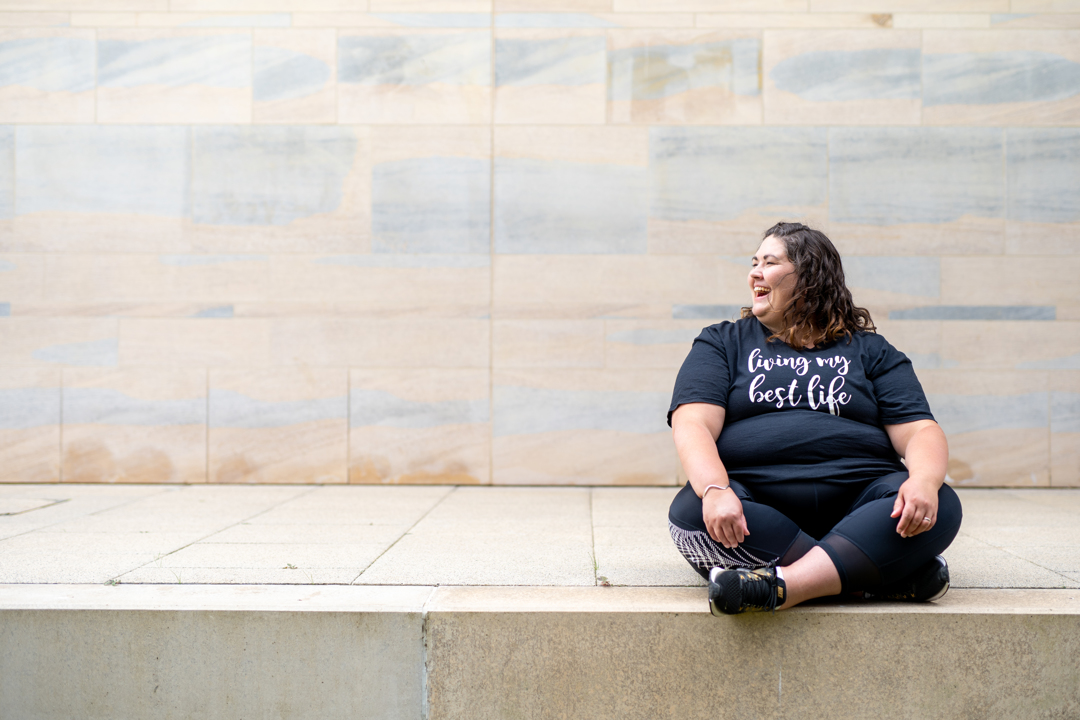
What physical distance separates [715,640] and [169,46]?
534 cm

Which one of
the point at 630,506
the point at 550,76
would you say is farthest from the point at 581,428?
the point at 550,76

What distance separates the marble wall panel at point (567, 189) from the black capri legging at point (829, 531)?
9.82 ft

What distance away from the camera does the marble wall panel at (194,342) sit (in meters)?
5.31

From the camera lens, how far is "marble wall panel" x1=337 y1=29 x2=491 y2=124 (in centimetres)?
529

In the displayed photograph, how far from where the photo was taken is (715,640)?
2.39 meters

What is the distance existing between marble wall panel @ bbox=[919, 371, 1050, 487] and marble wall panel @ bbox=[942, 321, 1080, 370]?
0.27 ft

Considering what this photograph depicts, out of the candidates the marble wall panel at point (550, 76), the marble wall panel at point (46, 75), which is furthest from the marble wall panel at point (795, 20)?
the marble wall panel at point (46, 75)

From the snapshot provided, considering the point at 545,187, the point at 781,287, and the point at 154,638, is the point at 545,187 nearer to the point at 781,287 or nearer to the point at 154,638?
the point at 781,287

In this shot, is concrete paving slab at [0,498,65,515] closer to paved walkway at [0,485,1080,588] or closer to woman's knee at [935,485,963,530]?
paved walkway at [0,485,1080,588]

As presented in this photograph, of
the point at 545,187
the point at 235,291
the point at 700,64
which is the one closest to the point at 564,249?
the point at 545,187

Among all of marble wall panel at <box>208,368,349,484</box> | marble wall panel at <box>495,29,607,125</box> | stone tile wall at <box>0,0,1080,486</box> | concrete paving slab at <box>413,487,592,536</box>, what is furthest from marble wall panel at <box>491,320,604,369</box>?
marble wall panel at <box>495,29,607,125</box>

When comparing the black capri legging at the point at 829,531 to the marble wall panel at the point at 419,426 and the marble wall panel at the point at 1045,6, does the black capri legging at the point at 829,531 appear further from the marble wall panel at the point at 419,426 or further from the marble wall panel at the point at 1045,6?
the marble wall panel at the point at 1045,6

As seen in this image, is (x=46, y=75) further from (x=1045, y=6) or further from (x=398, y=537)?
(x=1045, y=6)

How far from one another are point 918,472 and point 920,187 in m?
3.51
